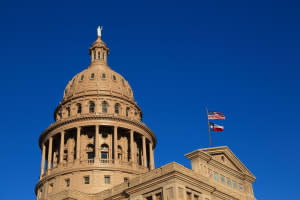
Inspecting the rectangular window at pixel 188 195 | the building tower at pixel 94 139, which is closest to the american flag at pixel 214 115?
the rectangular window at pixel 188 195

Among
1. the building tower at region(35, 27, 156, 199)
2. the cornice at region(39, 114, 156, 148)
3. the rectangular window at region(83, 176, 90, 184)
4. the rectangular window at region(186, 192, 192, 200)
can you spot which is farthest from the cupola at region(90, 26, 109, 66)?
the rectangular window at region(186, 192, 192, 200)

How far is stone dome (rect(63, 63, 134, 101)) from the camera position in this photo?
81.8 meters

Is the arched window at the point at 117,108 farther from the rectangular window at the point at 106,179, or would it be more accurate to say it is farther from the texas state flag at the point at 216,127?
the texas state flag at the point at 216,127

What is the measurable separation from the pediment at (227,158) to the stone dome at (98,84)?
1107 inches

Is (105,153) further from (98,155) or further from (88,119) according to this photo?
(88,119)

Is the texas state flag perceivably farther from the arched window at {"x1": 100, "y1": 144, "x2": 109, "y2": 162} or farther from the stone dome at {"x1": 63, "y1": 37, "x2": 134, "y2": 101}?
the stone dome at {"x1": 63, "y1": 37, "x2": 134, "y2": 101}

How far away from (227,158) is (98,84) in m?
31.8

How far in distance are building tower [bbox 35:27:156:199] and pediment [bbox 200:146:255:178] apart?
17.6 metres

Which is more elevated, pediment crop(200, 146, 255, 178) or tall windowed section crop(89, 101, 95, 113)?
tall windowed section crop(89, 101, 95, 113)

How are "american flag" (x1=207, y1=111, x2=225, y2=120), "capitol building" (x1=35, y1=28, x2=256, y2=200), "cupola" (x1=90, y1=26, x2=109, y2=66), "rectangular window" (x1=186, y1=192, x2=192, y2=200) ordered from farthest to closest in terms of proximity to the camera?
"cupola" (x1=90, y1=26, x2=109, y2=66) → "american flag" (x1=207, y1=111, x2=225, y2=120) → "capitol building" (x1=35, y1=28, x2=256, y2=200) → "rectangular window" (x1=186, y1=192, x2=192, y2=200)

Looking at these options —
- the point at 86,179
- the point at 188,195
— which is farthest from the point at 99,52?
the point at 188,195

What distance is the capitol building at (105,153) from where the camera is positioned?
55562mm

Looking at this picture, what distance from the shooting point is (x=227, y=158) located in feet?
202

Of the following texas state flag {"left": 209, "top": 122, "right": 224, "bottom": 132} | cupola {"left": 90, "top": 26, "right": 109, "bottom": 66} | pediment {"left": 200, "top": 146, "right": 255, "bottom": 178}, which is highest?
cupola {"left": 90, "top": 26, "right": 109, "bottom": 66}
